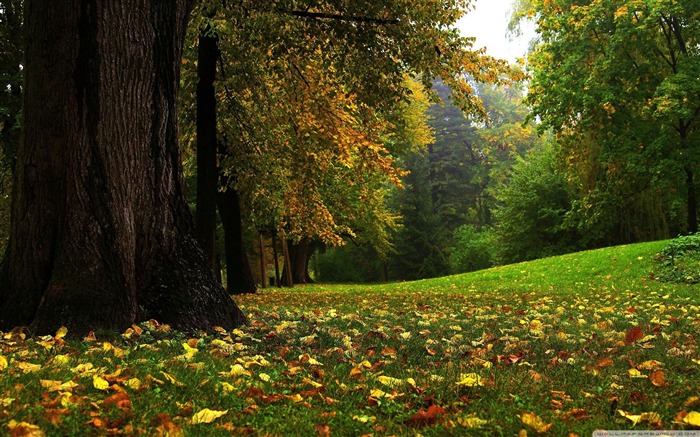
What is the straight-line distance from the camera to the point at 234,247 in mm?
13586

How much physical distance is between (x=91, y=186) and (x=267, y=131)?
871 cm

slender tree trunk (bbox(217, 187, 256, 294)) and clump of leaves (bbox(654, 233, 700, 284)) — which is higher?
slender tree trunk (bbox(217, 187, 256, 294))

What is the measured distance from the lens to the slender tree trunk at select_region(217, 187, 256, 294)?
1356cm

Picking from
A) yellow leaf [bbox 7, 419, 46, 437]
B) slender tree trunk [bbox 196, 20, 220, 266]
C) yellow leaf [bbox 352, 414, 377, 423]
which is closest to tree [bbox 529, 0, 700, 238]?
slender tree trunk [bbox 196, 20, 220, 266]

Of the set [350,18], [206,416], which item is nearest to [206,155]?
[350,18]

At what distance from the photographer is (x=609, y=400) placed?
2.52 m

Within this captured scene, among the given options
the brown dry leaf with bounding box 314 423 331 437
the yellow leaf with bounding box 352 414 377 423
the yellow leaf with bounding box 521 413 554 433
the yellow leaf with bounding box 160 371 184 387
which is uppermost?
the yellow leaf with bounding box 160 371 184 387

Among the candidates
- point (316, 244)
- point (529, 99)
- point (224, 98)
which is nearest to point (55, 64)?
point (224, 98)

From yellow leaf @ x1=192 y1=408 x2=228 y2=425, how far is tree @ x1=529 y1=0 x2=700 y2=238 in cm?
1829

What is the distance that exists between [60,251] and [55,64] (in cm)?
160

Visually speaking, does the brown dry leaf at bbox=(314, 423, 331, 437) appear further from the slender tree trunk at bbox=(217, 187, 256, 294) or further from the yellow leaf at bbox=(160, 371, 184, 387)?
the slender tree trunk at bbox=(217, 187, 256, 294)

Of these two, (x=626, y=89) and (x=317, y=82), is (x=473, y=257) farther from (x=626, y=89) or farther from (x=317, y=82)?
(x=317, y=82)

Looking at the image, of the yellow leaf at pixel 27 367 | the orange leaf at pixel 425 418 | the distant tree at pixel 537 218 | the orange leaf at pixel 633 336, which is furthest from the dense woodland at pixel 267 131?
the orange leaf at pixel 633 336

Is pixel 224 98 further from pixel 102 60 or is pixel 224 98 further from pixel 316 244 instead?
pixel 316 244
